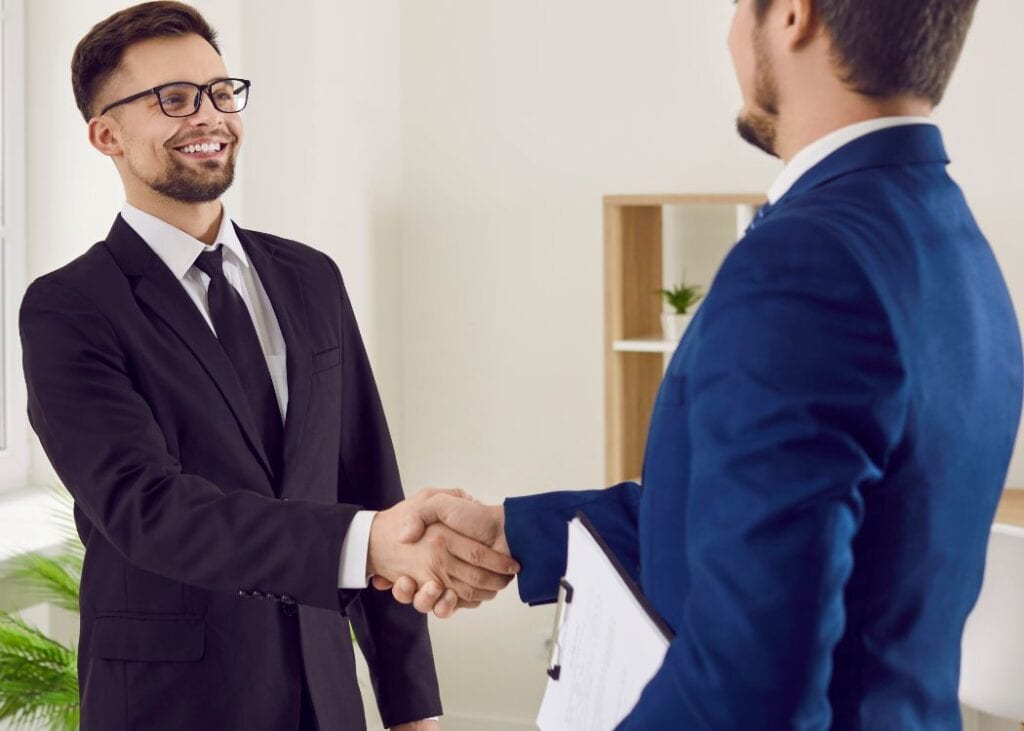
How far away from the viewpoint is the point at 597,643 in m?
1.16

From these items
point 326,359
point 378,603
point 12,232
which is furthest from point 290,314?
point 12,232

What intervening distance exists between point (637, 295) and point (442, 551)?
6.71ft

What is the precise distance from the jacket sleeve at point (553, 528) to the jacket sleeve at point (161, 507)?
23cm

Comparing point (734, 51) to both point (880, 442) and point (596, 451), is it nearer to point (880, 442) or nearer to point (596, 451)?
point (880, 442)

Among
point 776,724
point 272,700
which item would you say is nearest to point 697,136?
point 272,700

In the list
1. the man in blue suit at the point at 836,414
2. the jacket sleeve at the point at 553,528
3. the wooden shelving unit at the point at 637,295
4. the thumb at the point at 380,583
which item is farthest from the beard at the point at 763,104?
the wooden shelving unit at the point at 637,295

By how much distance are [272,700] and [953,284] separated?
1049mm

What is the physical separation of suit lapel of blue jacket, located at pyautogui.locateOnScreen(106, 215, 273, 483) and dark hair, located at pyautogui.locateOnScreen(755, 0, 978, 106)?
92cm

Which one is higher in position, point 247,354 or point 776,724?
point 247,354

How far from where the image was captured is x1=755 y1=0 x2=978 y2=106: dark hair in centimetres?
100

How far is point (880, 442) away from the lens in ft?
2.93

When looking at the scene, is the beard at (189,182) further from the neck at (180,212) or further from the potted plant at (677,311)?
the potted plant at (677,311)

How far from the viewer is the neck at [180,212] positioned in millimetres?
1792

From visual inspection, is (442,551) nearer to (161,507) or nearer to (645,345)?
(161,507)
